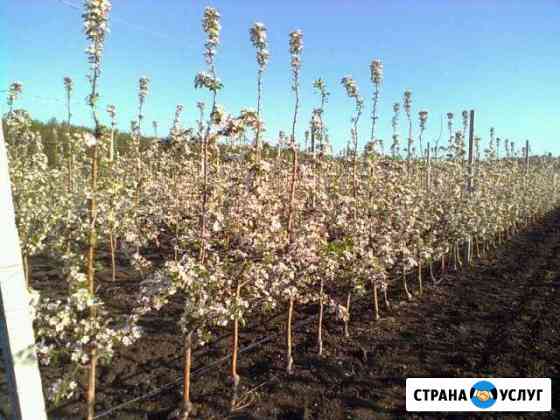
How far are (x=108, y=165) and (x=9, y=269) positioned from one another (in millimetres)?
1456

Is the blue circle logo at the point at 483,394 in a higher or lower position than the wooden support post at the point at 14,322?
lower

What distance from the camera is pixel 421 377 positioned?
209 inches

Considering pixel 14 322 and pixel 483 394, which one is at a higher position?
pixel 14 322

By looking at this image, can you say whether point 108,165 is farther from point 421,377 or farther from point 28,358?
point 421,377

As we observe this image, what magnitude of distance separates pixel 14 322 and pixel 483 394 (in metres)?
5.54

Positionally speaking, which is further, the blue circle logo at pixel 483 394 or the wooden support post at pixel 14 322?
the blue circle logo at pixel 483 394
